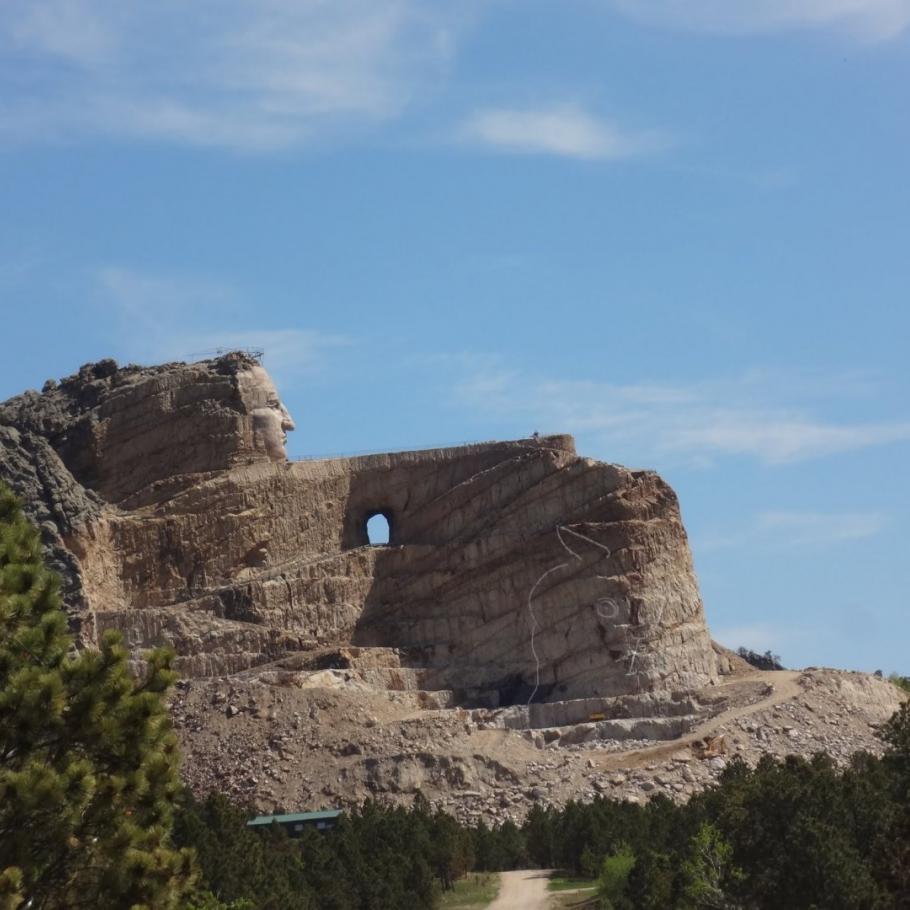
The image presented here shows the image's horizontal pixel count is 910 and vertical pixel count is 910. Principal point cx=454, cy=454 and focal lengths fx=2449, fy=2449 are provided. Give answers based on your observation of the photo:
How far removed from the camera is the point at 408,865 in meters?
52.9

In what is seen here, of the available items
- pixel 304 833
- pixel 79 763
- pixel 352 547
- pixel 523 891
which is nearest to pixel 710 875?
pixel 523 891

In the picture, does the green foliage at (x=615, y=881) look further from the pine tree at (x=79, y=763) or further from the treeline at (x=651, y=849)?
the pine tree at (x=79, y=763)

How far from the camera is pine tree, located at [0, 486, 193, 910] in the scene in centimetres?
2611

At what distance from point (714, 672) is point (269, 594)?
43.3 ft

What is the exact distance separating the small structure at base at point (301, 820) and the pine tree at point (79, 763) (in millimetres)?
34180

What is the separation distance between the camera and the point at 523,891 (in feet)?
179

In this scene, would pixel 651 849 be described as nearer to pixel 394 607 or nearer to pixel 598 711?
pixel 598 711

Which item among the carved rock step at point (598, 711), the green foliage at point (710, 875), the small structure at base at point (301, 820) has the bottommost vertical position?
the green foliage at point (710, 875)

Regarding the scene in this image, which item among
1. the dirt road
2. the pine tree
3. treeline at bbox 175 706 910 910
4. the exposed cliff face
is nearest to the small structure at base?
treeline at bbox 175 706 910 910

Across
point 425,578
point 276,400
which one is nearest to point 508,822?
point 425,578

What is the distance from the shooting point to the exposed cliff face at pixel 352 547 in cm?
A: 7019

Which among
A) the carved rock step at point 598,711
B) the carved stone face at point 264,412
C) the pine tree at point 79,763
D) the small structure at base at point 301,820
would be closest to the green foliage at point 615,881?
the small structure at base at point 301,820

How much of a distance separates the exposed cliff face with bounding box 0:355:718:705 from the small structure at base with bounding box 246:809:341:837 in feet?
28.6

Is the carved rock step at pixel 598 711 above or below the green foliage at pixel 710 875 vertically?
above
